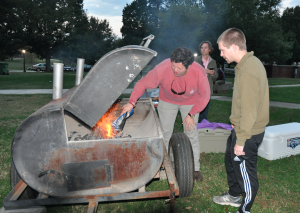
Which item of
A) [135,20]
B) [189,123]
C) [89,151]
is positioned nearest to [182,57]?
[189,123]

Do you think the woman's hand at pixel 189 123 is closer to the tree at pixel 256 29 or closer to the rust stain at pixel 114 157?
the rust stain at pixel 114 157

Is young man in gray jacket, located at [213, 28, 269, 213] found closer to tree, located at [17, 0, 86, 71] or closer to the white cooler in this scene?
the white cooler

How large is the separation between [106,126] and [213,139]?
6.85 ft

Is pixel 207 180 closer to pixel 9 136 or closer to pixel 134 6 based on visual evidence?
pixel 9 136

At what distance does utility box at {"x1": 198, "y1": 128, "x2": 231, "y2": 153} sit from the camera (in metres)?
4.45

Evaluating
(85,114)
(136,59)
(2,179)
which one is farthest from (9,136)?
(136,59)

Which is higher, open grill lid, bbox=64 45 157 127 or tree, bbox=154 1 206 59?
tree, bbox=154 1 206 59

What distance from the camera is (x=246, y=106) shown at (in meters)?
2.28

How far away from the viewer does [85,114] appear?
2242mm

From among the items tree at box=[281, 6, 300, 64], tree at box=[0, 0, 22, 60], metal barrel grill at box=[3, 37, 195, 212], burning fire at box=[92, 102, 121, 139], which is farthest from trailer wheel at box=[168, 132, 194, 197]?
tree at box=[281, 6, 300, 64]

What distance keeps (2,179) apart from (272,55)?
32565mm

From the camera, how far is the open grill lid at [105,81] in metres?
2.19

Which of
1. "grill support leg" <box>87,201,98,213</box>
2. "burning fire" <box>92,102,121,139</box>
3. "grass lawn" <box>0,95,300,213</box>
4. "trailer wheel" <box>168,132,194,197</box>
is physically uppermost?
"burning fire" <box>92,102,121,139</box>

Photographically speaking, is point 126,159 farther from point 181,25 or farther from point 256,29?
point 256,29
